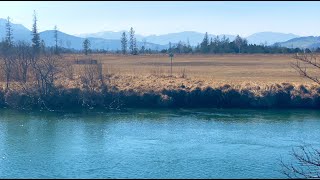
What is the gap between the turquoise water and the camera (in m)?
23.6

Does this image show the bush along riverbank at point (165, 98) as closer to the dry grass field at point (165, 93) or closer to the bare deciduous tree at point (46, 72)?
the dry grass field at point (165, 93)

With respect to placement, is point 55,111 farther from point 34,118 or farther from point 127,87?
point 127,87

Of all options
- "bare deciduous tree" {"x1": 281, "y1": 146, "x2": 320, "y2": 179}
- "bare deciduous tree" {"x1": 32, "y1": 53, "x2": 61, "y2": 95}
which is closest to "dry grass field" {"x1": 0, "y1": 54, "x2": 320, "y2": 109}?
"bare deciduous tree" {"x1": 32, "y1": 53, "x2": 61, "y2": 95}

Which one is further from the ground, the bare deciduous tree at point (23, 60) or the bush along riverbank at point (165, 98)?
the bare deciduous tree at point (23, 60)

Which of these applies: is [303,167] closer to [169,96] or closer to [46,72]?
[169,96]

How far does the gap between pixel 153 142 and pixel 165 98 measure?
51.0 ft

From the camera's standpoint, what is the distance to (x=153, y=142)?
2991 cm

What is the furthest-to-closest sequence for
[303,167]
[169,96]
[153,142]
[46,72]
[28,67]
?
[28,67] < [46,72] < [169,96] < [153,142] < [303,167]

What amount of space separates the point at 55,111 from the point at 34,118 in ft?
12.3

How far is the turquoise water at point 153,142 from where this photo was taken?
2361cm

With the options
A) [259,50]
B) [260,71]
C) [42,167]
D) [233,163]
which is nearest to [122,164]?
[42,167]

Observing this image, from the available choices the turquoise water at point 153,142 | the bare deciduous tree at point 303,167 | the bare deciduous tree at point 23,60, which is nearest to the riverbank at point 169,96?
the turquoise water at point 153,142

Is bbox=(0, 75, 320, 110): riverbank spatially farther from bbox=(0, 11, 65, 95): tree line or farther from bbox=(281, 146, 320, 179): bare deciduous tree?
bbox=(281, 146, 320, 179): bare deciduous tree

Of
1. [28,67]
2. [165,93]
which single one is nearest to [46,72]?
[28,67]
